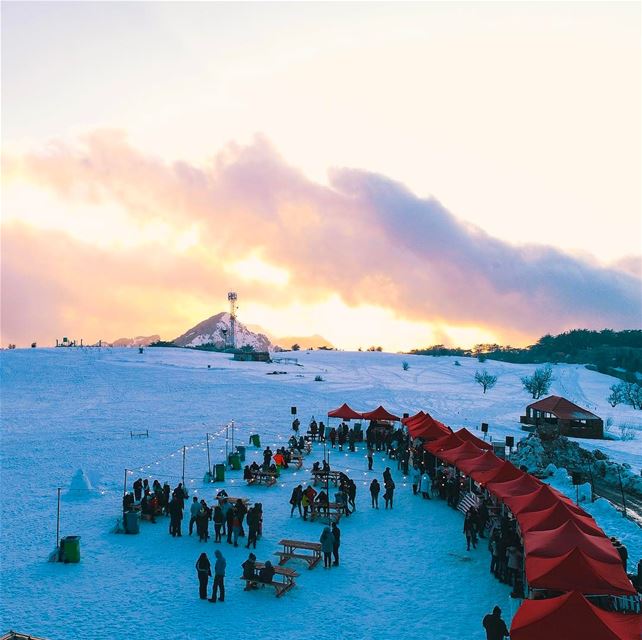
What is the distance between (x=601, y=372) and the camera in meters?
85.6

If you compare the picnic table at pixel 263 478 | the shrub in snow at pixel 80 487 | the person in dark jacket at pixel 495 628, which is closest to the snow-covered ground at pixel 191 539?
the shrub in snow at pixel 80 487

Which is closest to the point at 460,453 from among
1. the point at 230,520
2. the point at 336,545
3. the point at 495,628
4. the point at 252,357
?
the point at 336,545

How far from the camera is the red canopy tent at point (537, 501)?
14430mm

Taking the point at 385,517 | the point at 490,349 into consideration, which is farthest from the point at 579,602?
the point at 490,349

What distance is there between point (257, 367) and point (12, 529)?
48793 mm

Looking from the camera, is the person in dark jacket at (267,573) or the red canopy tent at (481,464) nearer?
the person in dark jacket at (267,573)

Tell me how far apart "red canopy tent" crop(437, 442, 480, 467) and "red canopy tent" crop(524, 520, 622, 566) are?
26.5 ft

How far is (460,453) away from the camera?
21391mm

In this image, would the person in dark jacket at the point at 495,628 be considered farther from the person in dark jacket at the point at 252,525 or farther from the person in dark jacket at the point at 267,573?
the person in dark jacket at the point at 252,525

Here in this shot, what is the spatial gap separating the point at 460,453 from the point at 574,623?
12957 millimetres

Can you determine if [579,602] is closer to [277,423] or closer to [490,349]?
[277,423]

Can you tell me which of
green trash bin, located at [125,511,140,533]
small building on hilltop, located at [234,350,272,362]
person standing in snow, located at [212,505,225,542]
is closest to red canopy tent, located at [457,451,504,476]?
person standing in snow, located at [212,505,225,542]

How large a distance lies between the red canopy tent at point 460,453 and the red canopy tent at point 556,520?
22.3 feet

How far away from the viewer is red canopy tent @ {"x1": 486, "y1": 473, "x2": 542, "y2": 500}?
16219mm
